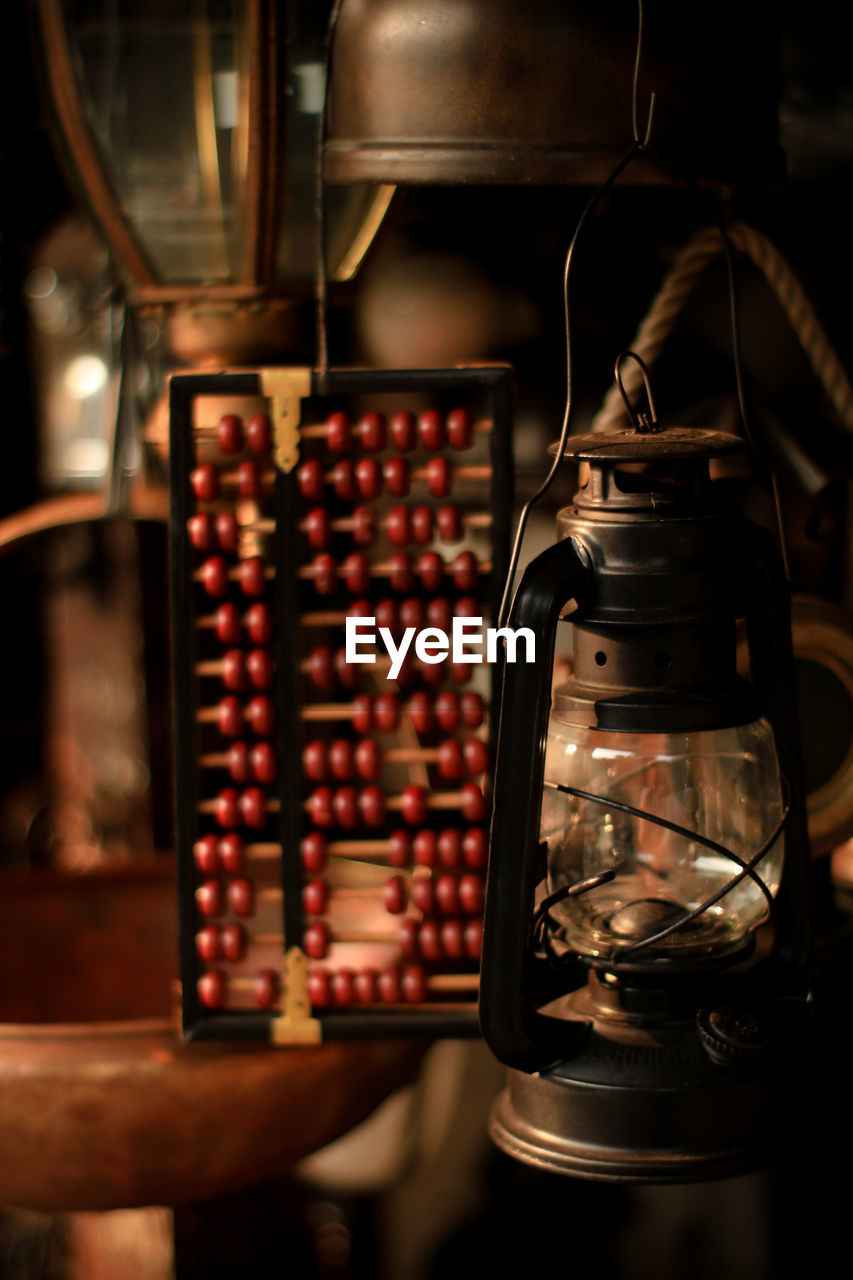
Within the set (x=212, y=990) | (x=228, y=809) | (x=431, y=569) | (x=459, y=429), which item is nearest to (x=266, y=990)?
(x=212, y=990)

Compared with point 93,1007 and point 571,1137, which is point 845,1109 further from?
point 93,1007

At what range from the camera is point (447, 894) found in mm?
1026

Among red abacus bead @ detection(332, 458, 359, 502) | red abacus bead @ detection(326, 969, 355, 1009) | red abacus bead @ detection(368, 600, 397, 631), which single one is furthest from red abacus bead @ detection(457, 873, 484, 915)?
red abacus bead @ detection(332, 458, 359, 502)

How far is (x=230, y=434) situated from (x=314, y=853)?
328 mm

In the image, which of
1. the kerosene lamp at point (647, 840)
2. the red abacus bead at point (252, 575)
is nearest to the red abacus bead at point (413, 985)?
the kerosene lamp at point (647, 840)

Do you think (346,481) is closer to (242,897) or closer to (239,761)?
(239,761)

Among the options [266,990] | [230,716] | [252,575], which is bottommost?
[266,990]

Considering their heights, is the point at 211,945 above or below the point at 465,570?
below

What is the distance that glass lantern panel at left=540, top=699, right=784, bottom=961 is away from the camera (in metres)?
0.77

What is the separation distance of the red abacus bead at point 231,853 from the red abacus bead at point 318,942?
8cm

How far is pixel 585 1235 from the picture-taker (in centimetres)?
163

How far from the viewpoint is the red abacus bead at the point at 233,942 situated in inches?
41.0

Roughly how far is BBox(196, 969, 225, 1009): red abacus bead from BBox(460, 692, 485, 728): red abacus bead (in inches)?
10.8

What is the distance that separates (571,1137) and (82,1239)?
989 millimetres
